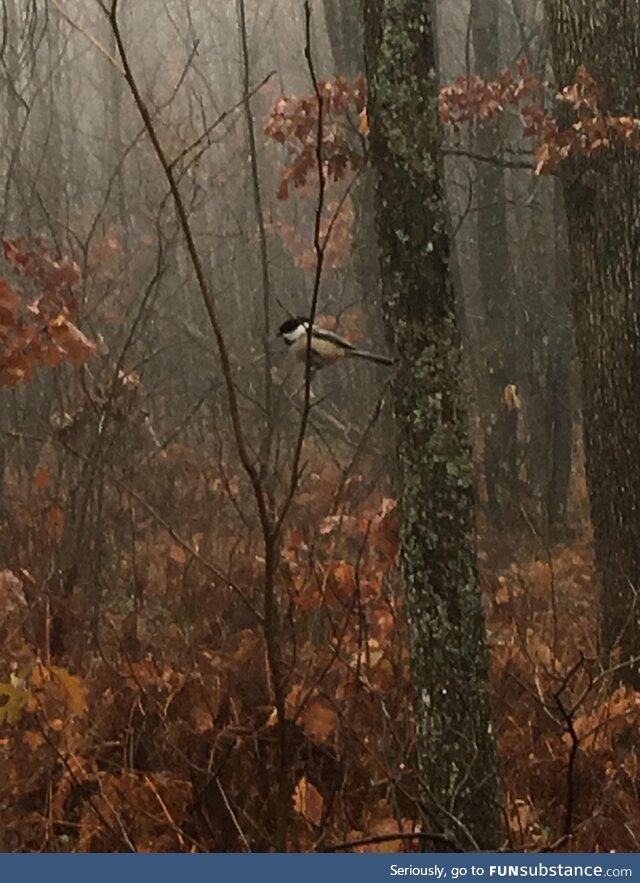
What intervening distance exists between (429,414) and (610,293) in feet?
6.02

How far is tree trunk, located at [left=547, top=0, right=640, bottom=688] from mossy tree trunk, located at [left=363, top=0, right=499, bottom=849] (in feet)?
4.96

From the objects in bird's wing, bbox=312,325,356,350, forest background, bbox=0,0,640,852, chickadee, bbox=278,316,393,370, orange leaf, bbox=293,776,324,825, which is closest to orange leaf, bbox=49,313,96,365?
forest background, bbox=0,0,640,852

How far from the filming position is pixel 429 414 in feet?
9.40

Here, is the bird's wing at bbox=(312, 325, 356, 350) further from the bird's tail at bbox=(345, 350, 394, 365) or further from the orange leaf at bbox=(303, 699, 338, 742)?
the orange leaf at bbox=(303, 699, 338, 742)

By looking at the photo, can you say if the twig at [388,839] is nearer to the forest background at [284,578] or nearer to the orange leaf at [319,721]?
the forest background at [284,578]

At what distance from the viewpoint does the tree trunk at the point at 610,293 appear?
4.28m

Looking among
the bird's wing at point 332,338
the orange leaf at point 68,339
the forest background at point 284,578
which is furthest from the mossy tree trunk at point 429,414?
the orange leaf at point 68,339

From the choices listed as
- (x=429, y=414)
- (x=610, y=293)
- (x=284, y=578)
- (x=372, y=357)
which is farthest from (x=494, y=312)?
(x=429, y=414)

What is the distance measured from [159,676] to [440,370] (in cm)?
224

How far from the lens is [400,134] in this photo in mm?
2828

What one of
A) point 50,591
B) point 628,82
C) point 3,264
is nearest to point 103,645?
point 50,591

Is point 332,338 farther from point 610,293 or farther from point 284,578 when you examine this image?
point 610,293

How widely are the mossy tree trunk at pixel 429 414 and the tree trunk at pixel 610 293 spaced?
1513 mm
